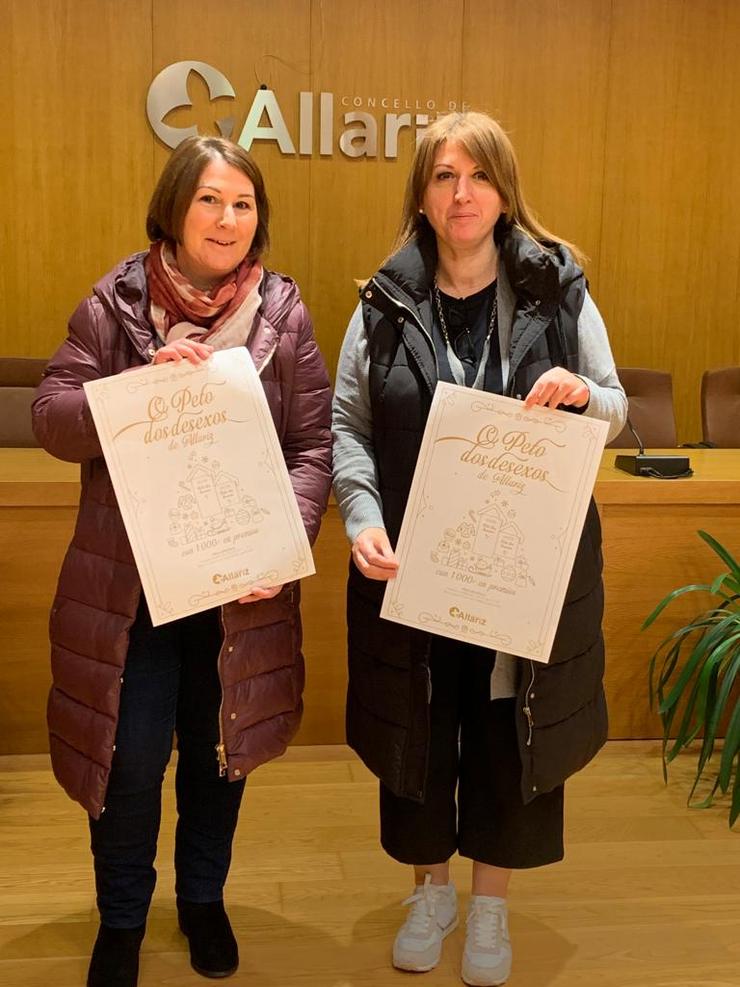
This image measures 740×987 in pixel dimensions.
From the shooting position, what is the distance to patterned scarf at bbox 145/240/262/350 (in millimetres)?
1553

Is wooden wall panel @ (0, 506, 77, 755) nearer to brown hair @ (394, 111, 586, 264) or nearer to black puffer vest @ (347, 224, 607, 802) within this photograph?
black puffer vest @ (347, 224, 607, 802)

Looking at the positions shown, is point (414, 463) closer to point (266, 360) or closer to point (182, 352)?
point (266, 360)

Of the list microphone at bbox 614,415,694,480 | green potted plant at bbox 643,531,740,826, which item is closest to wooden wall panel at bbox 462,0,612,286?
microphone at bbox 614,415,694,480

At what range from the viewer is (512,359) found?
1576mm

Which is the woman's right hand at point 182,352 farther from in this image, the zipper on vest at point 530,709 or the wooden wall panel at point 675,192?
the wooden wall panel at point 675,192

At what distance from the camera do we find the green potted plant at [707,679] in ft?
7.68

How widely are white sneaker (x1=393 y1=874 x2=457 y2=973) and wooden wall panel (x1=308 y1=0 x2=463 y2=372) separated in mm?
3399

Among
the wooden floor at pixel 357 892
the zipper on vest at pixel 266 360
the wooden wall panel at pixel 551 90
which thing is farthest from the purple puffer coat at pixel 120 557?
the wooden wall panel at pixel 551 90

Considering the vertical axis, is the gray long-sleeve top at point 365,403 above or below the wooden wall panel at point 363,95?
below

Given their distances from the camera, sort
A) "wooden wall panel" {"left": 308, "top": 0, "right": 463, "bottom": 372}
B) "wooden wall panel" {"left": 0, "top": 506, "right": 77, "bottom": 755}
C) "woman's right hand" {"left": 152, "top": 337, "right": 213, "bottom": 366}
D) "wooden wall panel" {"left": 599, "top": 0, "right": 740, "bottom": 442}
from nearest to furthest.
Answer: "woman's right hand" {"left": 152, "top": 337, "right": 213, "bottom": 366}, "wooden wall panel" {"left": 0, "top": 506, "right": 77, "bottom": 755}, "wooden wall panel" {"left": 308, "top": 0, "right": 463, "bottom": 372}, "wooden wall panel" {"left": 599, "top": 0, "right": 740, "bottom": 442}

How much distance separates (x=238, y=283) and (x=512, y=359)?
1.45 feet

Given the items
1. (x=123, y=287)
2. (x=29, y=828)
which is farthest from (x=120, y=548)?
(x=29, y=828)

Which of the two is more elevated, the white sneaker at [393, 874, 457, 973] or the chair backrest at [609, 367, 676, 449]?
the chair backrest at [609, 367, 676, 449]

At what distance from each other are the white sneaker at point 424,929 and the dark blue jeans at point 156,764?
14.6 inches
